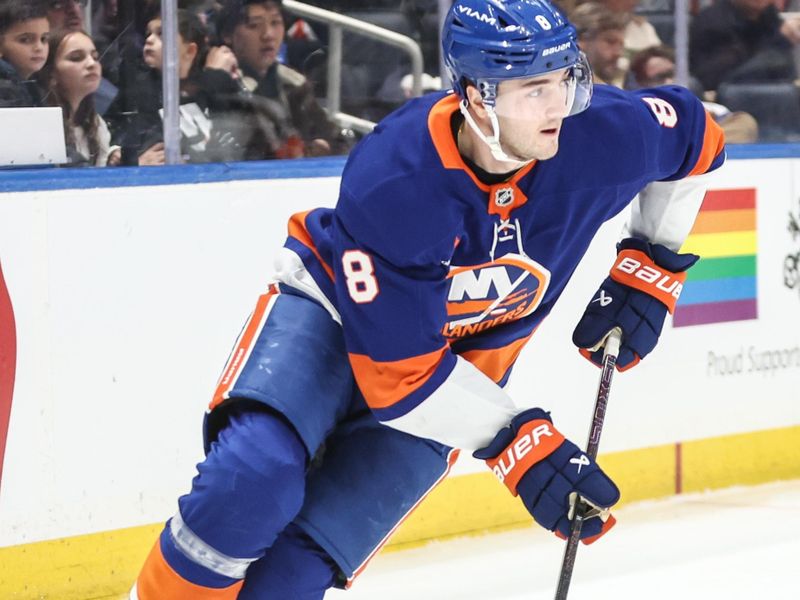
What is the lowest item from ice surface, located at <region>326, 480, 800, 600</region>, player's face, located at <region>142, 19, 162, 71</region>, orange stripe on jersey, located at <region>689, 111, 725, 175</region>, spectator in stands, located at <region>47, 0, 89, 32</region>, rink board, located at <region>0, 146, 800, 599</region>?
ice surface, located at <region>326, 480, 800, 600</region>

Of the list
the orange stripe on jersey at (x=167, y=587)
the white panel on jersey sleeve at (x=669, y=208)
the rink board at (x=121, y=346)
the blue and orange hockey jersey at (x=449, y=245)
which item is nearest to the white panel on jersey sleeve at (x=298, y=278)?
the blue and orange hockey jersey at (x=449, y=245)

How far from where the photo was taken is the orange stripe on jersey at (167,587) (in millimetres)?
2164

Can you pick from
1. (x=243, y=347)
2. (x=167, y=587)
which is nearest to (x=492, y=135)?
(x=243, y=347)

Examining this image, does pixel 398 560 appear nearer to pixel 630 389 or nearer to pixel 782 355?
pixel 630 389

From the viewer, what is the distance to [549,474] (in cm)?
213

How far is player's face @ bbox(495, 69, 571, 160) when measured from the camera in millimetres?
2133

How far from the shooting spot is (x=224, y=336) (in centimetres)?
327

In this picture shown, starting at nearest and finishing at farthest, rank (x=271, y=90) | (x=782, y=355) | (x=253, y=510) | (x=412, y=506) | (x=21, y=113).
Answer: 1. (x=253, y=510)
2. (x=412, y=506)
3. (x=21, y=113)
4. (x=271, y=90)
5. (x=782, y=355)

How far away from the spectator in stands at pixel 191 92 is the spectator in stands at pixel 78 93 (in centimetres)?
8

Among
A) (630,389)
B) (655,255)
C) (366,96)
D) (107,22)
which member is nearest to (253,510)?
(655,255)

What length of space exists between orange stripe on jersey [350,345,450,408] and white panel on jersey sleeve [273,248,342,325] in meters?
0.17

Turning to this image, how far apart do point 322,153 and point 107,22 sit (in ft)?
2.03

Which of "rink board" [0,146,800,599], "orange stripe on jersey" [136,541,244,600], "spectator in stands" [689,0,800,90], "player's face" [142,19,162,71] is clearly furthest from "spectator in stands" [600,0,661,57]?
"orange stripe on jersey" [136,541,244,600]

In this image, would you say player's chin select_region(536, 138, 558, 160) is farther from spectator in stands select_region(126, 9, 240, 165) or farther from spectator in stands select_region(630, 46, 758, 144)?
spectator in stands select_region(630, 46, 758, 144)
